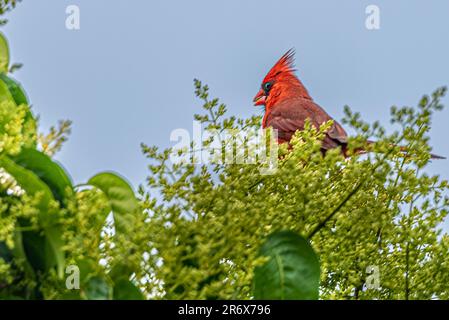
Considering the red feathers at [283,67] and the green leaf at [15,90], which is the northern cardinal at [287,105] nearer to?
the red feathers at [283,67]

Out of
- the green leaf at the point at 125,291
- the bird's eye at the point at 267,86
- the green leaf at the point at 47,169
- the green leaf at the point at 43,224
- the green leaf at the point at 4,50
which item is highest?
the bird's eye at the point at 267,86

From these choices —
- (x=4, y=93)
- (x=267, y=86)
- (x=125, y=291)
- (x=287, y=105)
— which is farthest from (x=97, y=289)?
(x=267, y=86)

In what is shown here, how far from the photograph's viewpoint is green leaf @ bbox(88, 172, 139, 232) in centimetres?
114

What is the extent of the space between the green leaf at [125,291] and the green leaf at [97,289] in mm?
15

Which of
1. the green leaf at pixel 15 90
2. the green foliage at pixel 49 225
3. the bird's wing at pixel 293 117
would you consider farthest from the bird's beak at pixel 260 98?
the green foliage at pixel 49 225

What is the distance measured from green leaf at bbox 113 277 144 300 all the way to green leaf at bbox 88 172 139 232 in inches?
4.7

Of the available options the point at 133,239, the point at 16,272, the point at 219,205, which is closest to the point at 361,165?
the point at 219,205

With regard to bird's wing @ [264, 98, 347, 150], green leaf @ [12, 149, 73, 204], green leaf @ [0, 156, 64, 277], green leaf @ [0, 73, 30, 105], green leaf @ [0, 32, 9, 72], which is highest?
bird's wing @ [264, 98, 347, 150]

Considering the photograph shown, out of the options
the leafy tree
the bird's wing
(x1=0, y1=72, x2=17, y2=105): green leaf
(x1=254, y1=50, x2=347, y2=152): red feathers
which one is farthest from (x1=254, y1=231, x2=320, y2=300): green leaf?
the bird's wing

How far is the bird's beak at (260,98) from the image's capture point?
5.64 m

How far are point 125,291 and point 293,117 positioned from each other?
12.1ft

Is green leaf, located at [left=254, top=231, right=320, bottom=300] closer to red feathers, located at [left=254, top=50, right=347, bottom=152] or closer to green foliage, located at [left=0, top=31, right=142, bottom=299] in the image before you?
green foliage, located at [left=0, top=31, right=142, bottom=299]
